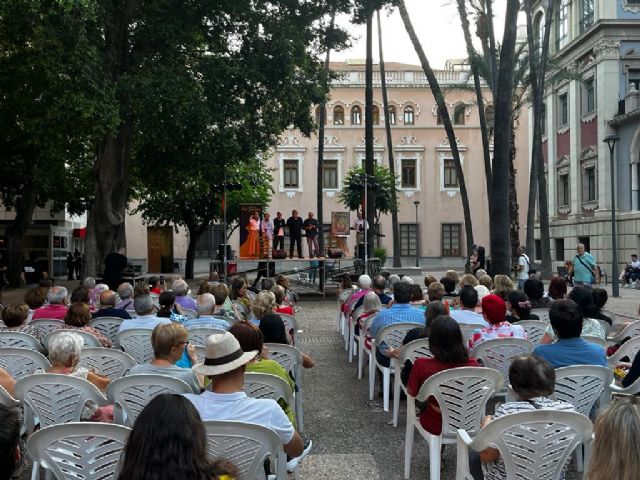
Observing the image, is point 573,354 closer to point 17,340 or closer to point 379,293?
point 379,293

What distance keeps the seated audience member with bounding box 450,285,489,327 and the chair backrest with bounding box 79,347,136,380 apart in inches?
138

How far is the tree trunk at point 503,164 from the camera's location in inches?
546

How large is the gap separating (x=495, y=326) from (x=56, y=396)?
12.6 ft

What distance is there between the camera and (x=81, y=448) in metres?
3.32

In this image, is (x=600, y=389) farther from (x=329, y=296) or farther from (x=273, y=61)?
(x=329, y=296)

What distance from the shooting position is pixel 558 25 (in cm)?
3656

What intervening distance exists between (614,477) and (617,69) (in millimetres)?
32569

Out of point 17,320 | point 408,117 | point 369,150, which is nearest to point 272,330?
point 17,320

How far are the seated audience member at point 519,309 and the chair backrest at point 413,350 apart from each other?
1890mm

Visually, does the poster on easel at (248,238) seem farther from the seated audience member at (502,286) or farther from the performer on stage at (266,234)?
the seated audience member at (502,286)

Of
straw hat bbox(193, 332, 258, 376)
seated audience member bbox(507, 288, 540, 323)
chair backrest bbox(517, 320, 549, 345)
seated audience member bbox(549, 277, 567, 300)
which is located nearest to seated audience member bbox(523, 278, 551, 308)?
seated audience member bbox(549, 277, 567, 300)

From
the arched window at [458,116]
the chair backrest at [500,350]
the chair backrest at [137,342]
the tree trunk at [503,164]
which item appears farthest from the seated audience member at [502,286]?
the arched window at [458,116]

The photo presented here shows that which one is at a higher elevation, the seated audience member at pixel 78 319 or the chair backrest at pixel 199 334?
the seated audience member at pixel 78 319

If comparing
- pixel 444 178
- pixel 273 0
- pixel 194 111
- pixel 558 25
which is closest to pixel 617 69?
pixel 558 25
